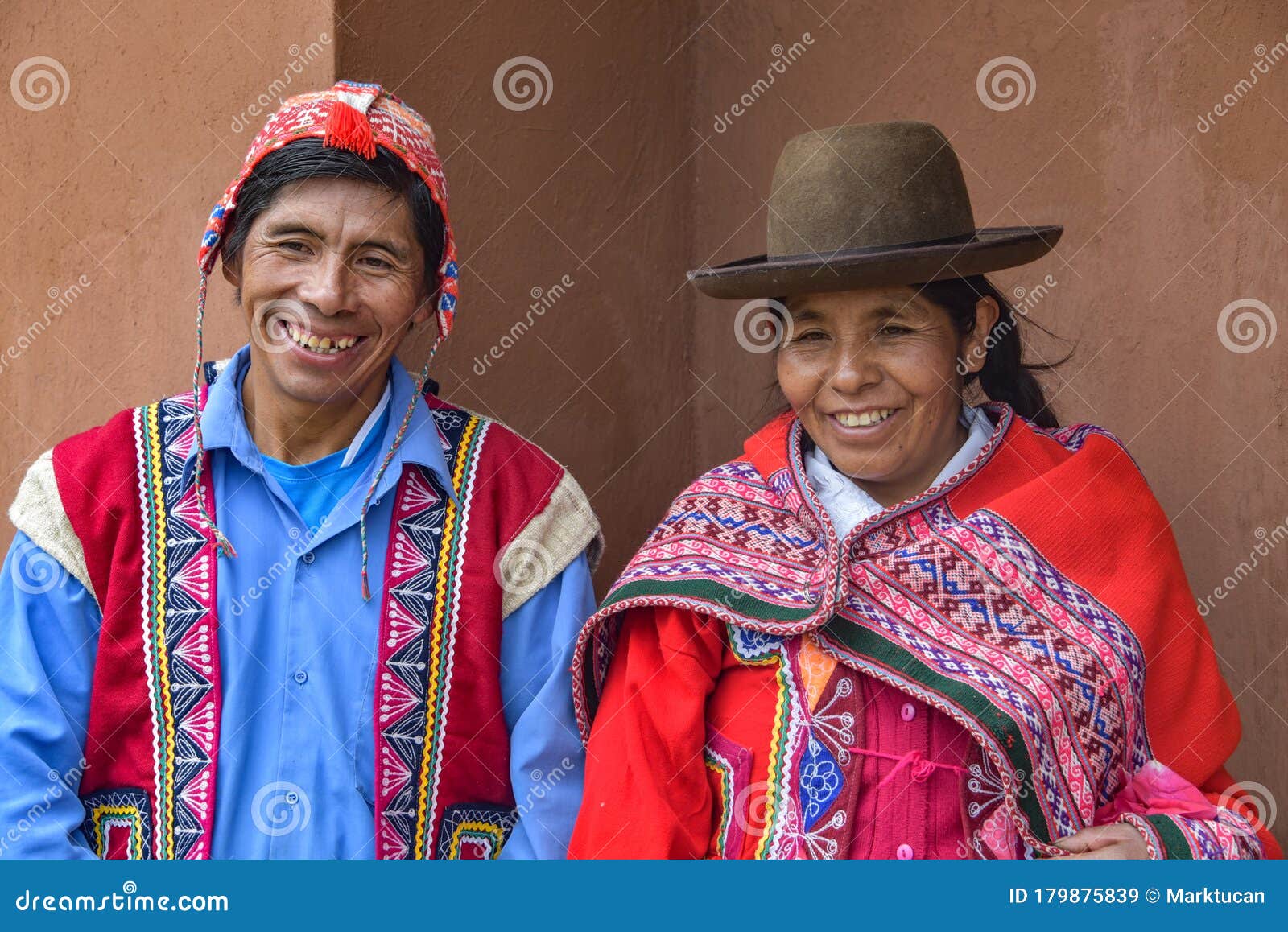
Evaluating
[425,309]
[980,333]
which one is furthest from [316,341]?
[980,333]

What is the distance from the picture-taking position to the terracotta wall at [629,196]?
3414 mm

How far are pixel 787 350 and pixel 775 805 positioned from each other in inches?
34.1

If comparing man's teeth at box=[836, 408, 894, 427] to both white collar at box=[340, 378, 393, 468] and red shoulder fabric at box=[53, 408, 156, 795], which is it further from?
red shoulder fabric at box=[53, 408, 156, 795]

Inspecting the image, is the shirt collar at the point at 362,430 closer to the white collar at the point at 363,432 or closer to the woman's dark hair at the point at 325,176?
the white collar at the point at 363,432

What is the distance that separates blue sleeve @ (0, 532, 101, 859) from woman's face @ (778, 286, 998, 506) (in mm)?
1419

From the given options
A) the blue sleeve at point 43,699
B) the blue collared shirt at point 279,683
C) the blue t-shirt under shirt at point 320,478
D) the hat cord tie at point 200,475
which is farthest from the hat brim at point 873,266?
the blue sleeve at point 43,699

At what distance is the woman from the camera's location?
8.32 ft

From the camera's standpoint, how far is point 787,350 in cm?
281

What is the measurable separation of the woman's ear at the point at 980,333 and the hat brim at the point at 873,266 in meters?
0.07

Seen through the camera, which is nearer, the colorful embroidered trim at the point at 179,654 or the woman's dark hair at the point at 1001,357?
the colorful embroidered trim at the point at 179,654

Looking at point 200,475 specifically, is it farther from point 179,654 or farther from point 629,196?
point 629,196

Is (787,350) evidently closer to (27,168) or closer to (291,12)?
(291,12)

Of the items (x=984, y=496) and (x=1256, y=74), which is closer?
(x=984, y=496)

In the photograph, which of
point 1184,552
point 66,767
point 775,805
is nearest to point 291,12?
point 66,767
